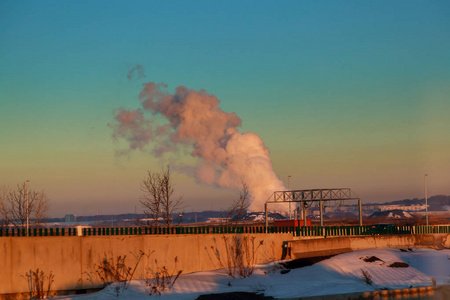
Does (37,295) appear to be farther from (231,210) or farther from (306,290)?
(231,210)

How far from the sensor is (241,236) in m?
36.7

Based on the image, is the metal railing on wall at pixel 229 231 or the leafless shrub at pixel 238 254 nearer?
the metal railing on wall at pixel 229 231

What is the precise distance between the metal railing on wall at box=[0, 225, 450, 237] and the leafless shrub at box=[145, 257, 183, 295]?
2.35 meters

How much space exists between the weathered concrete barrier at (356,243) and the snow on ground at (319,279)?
7.81 ft

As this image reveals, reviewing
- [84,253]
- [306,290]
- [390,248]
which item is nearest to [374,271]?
[306,290]

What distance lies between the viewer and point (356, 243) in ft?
142

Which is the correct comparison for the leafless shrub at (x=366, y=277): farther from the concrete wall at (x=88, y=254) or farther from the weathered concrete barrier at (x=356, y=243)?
the concrete wall at (x=88, y=254)

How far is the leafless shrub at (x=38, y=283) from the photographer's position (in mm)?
29453

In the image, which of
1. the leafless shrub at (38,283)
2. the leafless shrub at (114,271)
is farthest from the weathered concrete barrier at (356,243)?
the leafless shrub at (38,283)

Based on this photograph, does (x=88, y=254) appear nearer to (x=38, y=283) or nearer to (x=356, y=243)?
(x=38, y=283)

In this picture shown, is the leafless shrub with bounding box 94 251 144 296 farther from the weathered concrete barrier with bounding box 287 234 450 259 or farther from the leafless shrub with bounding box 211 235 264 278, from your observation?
the weathered concrete barrier with bounding box 287 234 450 259

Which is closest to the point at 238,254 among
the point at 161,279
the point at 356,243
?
the point at 161,279

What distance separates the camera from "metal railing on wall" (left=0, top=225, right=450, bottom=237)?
103 ft

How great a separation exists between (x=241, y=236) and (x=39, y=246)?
503 inches
